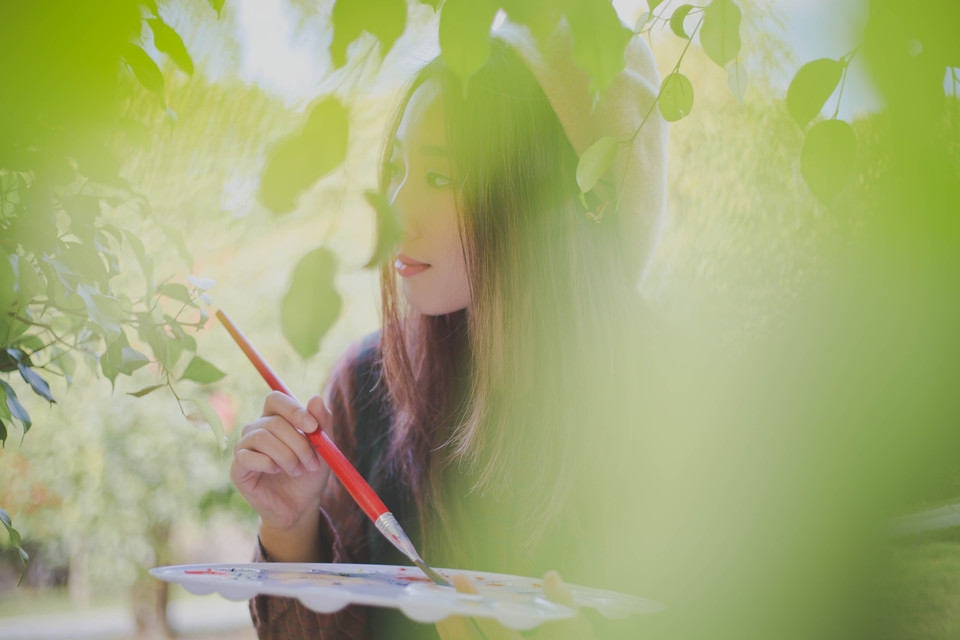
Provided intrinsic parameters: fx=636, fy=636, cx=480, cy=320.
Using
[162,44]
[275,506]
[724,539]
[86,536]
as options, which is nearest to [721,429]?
[724,539]

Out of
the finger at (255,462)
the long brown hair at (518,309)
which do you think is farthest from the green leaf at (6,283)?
the long brown hair at (518,309)

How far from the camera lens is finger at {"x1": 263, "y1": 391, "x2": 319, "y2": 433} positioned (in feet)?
1.71

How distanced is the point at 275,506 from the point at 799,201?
2.23ft

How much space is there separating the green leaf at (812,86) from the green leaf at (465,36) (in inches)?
6.3

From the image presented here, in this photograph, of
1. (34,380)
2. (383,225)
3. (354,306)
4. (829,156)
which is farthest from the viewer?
(354,306)

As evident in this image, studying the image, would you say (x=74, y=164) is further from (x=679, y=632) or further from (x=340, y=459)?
(x=679, y=632)

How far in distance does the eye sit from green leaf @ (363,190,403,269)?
37 centimetres

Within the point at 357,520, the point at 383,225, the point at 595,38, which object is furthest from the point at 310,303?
the point at 357,520

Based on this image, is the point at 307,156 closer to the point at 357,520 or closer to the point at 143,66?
the point at 143,66

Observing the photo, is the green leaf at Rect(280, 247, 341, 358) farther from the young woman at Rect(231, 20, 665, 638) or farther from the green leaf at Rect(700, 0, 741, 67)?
the young woman at Rect(231, 20, 665, 638)

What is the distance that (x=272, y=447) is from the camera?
0.53 metres

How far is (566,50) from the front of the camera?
56 centimetres

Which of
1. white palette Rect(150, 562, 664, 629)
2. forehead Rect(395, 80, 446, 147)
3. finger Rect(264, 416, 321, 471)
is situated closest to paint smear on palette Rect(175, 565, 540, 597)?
white palette Rect(150, 562, 664, 629)

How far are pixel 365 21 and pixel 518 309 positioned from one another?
0.43 metres
